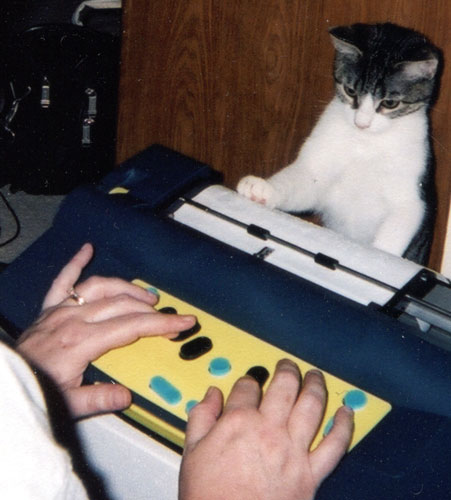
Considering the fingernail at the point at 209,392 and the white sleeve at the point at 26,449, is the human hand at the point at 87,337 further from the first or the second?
the white sleeve at the point at 26,449

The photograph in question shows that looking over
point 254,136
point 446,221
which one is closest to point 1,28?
point 254,136

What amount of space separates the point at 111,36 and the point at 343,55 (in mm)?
922

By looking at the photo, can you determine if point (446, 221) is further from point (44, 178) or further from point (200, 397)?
point (44, 178)

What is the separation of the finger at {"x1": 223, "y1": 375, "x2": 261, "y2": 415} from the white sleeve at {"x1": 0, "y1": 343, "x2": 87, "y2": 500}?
0.25 metres

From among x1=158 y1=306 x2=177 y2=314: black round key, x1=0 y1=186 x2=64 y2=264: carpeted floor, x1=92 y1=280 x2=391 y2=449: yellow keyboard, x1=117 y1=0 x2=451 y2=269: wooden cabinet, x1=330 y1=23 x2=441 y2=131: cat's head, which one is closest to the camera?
x1=92 y1=280 x2=391 y2=449: yellow keyboard

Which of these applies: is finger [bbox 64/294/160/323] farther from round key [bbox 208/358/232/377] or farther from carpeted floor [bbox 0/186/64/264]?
carpeted floor [bbox 0/186/64/264]

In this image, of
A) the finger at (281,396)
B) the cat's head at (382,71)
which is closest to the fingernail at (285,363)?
the finger at (281,396)

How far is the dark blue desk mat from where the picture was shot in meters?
0.60

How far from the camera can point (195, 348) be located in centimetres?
69

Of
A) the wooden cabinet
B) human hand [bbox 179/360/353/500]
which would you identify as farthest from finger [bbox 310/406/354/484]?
the wooden cabinet

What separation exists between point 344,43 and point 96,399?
897 mm

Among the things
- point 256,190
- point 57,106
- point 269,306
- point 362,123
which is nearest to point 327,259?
point 269,306

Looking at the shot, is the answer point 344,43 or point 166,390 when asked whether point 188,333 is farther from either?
point 344,43

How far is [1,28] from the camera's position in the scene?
8.29 feet
